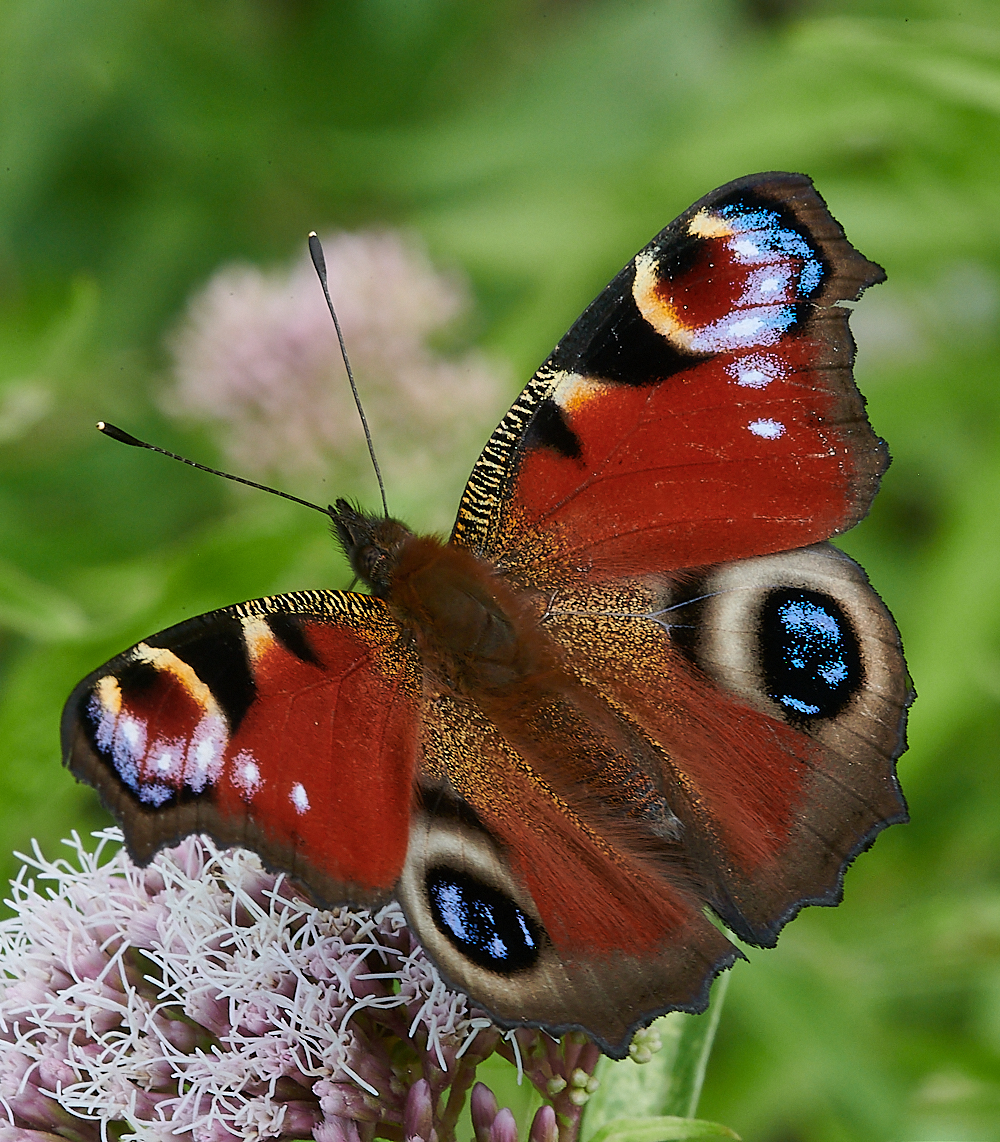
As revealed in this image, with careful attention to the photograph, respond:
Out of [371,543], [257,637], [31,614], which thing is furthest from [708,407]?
[31,614]

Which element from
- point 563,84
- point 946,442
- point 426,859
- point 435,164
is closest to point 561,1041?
point 426,859

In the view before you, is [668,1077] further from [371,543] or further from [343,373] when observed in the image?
[343,373]

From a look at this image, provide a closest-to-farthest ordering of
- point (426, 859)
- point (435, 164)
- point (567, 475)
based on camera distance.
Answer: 1. point (426, 859)
2. point (567, 475)
3. point (435, 164)

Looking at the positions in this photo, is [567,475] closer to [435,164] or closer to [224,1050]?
[224,1050]

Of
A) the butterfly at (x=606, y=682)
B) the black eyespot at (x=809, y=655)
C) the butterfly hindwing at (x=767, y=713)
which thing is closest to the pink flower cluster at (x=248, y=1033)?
the butterfly at (x=606, y=682)

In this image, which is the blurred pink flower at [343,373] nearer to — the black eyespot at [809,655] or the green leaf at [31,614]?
the green leaf at [31,614]
